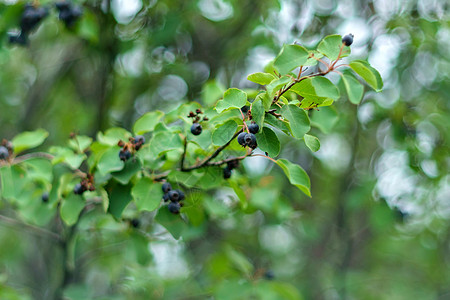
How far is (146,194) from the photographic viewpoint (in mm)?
2176

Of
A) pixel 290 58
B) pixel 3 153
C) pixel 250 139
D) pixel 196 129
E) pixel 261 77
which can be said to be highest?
pixel 290 58

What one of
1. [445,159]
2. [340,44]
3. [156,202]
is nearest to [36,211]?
[156,202]

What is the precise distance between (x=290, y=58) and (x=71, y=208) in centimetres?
152

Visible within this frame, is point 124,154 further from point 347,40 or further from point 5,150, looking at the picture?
point 347,40

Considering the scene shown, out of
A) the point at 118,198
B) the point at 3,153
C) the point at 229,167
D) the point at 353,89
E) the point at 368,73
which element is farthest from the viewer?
the point at 3,153

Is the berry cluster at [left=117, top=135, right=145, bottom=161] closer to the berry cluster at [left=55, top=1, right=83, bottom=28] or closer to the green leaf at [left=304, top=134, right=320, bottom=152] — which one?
the green leaf at [left=304, top=134, right=320, bottom=152]

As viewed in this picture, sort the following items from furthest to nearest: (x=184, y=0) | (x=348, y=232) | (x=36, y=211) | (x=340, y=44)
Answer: (x=348, y=232) < (x=184, y=0) < (x=36, y=211) < (x=340, y=44)

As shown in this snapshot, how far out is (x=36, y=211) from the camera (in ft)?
9.67

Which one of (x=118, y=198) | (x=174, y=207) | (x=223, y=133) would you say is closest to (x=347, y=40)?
(x=223, y=133)

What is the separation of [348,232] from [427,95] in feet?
6.13

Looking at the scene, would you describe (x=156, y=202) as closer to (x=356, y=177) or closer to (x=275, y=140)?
(x=275, y=140)

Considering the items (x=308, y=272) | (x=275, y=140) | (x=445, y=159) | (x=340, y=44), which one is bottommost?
(x=308, y=272)

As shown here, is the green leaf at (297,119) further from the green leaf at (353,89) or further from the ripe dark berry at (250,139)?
the green leaf at (353,89)

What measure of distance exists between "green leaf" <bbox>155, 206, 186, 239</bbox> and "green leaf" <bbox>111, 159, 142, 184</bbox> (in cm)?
26
